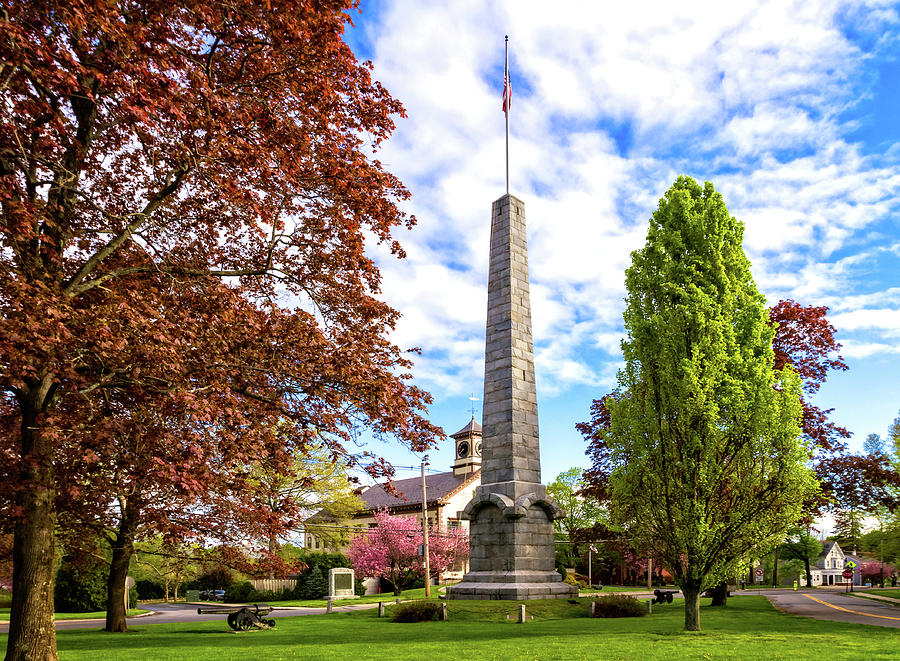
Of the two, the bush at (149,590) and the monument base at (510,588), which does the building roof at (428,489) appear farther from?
the monument base at (510,588)

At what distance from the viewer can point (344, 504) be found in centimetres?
4316

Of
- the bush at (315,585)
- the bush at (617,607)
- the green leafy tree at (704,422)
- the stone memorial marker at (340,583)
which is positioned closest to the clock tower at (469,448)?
the bush at (315,585)

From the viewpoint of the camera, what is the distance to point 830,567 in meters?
97.8

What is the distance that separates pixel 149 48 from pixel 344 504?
37876 millimetres

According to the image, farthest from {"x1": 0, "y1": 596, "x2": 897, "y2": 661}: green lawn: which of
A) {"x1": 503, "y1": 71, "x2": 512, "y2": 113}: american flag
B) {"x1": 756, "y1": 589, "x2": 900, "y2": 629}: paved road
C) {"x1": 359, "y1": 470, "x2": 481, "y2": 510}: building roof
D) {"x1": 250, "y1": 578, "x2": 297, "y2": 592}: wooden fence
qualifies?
{"x1": 359, "y1": 470, "x2": 481, "y2": 510}: building roof

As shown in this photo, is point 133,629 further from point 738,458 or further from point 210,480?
point 738,458

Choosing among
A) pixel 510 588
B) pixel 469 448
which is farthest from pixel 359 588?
pixel 510 588

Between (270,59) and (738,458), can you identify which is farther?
(738,458)

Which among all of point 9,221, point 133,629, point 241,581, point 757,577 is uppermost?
point 9,221

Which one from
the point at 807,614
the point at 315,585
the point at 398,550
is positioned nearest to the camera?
the point at 807,614

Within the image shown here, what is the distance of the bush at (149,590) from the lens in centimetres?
5472

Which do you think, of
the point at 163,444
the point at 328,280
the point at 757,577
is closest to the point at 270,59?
the point at 328,280

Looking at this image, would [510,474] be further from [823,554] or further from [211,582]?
[823,554]

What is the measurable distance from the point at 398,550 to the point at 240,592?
13.3 m
